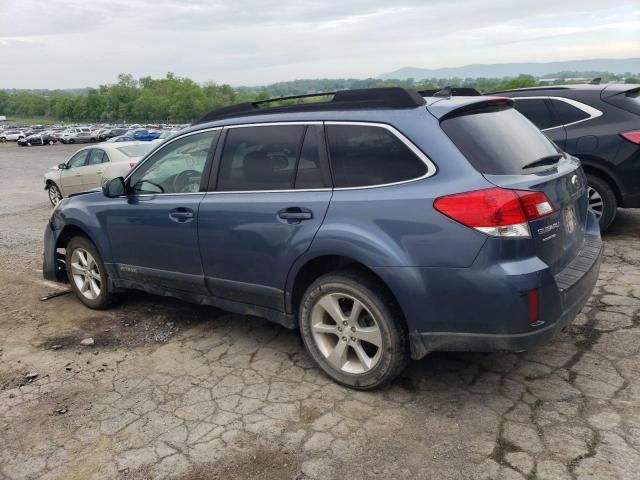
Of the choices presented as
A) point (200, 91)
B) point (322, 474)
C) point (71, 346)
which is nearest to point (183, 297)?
point (71, 346)

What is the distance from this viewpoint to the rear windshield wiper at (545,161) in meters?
3.25

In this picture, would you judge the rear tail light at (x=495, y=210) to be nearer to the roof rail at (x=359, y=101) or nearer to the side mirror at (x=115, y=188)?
the roof rail at (x=359, y=101)

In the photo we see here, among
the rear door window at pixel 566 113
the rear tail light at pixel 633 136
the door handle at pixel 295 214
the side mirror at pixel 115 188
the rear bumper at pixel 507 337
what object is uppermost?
the rear door window at pixel 566 113

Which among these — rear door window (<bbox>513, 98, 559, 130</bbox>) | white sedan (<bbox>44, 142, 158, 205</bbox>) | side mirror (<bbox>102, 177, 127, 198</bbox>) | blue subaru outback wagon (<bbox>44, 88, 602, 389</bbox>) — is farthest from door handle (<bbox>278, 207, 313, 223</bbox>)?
white sedan (<bbox>44, 142, 158, 205</bbox>)

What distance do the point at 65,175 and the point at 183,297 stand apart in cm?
1054

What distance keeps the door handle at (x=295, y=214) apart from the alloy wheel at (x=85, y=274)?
7.73 feet

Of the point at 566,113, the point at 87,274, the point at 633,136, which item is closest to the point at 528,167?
the point at 633,136

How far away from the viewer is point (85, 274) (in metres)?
5.24

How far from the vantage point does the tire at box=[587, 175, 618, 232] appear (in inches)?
244

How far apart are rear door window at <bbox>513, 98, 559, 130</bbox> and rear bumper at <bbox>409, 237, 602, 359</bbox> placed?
3.74 metres

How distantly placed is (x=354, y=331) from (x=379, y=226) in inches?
26.2

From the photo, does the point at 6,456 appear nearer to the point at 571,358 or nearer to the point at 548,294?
the point at 548,294

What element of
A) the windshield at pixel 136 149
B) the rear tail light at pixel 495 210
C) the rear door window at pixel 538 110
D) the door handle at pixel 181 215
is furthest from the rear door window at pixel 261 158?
the windshield at pixel 136 149

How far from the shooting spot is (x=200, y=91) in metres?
153
